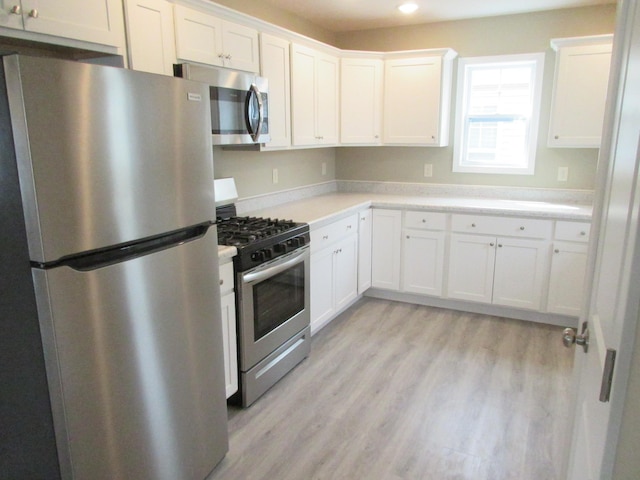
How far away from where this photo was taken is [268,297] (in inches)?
105

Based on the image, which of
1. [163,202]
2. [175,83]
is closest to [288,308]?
[163,202]

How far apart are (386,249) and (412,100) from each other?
4.53 feet

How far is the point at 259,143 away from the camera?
3014mm

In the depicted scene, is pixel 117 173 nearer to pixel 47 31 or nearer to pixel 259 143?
pixel 47 31

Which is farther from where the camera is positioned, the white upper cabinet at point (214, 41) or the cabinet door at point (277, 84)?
the cabinet door at point (277, 84)

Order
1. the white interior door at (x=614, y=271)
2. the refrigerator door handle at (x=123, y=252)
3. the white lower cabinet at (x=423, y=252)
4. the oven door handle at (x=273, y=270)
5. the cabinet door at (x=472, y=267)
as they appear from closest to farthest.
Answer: the white interior door at (x=614, y=271), the refrigerator door handle at (x=123, y=252), the oven door handle at (x=273, y=270), the cabinet door at (x=472, y=267), the white lower cabinet at (x=423, y=252)

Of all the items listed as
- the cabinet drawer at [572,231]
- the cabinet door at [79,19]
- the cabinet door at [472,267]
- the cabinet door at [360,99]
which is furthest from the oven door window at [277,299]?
the cabinet drawer at [572,231]

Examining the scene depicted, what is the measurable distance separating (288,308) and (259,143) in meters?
1.09

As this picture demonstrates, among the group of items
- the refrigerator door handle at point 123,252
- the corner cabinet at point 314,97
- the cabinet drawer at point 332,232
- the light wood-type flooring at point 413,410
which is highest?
the corner cabinet at point 314,97

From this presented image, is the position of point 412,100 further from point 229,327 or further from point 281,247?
point 229,327

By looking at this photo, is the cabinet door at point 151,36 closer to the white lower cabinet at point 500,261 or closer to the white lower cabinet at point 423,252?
the white lower cabinet at point 423,252

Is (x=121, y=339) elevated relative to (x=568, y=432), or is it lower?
elevated

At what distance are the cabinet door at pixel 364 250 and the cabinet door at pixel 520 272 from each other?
1.09 m

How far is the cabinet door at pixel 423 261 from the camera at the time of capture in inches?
157
